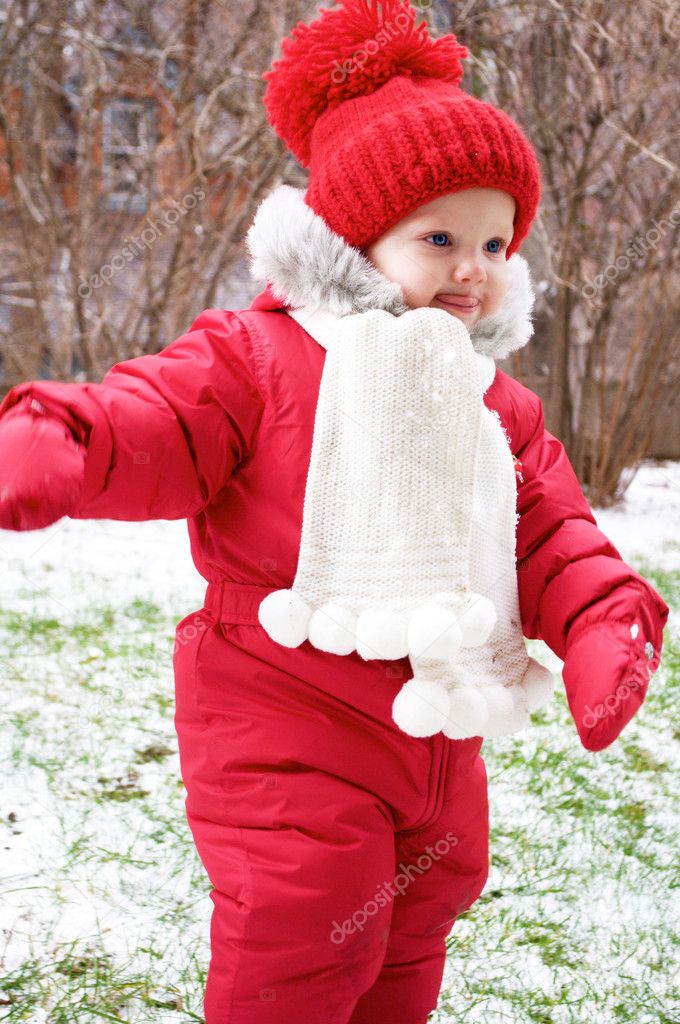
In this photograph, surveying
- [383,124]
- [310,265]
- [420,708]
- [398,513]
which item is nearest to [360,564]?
[398,513]

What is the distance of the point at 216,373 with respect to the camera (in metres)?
1.47

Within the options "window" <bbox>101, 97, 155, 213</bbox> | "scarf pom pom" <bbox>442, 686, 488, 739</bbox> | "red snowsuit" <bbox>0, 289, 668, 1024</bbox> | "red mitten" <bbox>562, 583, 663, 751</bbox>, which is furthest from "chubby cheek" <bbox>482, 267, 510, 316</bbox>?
"window" <bbox>101, 97, 155, 213</bbox>

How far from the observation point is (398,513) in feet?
4.80

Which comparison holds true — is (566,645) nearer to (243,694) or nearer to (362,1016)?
(243,694)

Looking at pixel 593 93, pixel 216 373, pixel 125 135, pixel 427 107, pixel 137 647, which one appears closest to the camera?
pixel 216 373

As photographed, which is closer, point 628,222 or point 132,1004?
point 132,1004

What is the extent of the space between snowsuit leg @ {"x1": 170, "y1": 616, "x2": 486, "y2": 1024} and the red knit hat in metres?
0.68

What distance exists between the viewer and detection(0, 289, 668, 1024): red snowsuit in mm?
1398

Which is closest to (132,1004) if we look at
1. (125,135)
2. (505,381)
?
(505,381)

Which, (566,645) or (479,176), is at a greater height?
(479,176)

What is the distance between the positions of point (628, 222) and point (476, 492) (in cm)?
637

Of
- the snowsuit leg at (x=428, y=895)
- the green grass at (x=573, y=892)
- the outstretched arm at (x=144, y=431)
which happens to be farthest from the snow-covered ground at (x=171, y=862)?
the outstretched arm at (x=144, y=431)

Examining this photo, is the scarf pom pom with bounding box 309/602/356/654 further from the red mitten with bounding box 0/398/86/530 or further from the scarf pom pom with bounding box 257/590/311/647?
the red mitten with bounding box 0/398/86/530

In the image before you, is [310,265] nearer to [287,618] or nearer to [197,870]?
[287,618]
